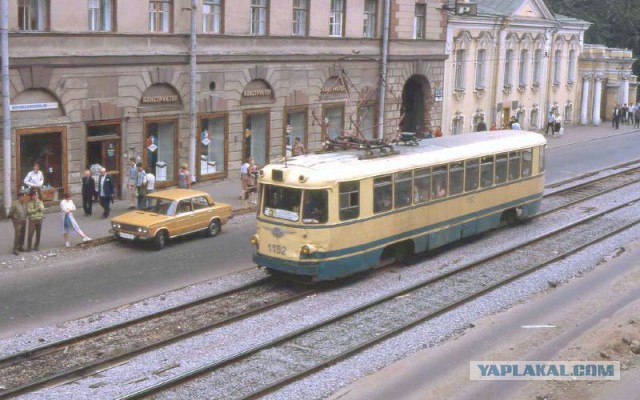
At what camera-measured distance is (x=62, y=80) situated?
25.8m

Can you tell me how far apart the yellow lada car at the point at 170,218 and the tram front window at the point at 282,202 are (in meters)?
4.39

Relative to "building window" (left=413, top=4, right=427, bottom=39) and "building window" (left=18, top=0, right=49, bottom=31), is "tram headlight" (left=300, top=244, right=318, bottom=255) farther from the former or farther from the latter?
"building window" (left=413, top=4, right=427, bottom=39)

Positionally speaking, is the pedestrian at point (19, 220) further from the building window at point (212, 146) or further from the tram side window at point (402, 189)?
the building window at point (212, 146)

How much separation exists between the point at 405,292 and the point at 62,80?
505 inches

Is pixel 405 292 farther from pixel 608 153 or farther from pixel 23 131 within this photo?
pixel 608 153

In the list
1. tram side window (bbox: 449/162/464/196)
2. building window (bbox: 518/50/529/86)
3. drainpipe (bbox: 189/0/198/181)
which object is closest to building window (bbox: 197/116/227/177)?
drainpipe (bbox: 189/0/198/181)

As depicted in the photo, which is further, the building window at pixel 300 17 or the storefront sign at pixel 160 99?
the building window at pixel 300 17

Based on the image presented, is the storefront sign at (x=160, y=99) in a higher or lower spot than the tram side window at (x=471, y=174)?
higher

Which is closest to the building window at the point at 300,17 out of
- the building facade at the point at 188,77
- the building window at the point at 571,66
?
the building facade at the point at 188,77

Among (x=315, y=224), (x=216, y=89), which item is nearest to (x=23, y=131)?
(x=216, y=89)

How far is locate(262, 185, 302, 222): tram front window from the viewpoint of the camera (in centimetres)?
1791

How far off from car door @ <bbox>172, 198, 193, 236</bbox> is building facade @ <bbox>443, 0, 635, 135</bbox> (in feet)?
73.1

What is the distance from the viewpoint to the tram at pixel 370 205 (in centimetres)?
1783

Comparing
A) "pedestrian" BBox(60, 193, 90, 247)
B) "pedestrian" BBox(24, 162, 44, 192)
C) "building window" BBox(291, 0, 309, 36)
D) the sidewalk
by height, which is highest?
"building window" BBox(291, 0, 309, 36)
